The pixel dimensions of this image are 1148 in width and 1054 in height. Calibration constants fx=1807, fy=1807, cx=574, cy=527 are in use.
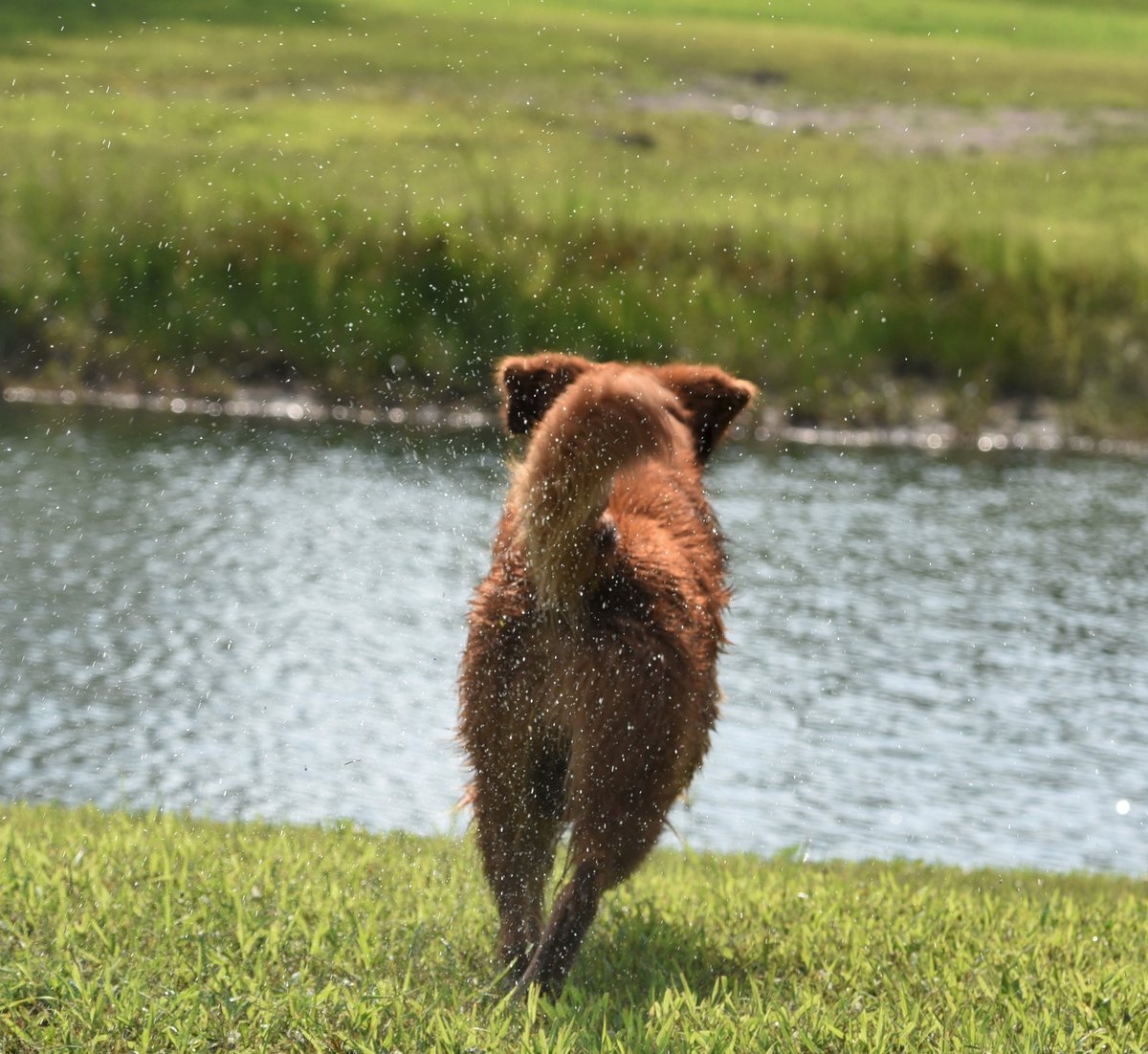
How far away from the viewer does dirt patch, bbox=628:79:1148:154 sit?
109 feet

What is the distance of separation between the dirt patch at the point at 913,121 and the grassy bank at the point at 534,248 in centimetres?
31

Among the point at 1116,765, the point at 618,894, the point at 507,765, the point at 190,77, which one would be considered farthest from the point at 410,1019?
the point at 190,77

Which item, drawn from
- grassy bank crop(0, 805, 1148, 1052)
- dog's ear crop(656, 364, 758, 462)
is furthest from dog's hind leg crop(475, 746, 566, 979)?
dog's ear crop(656, 364, 758, 462)

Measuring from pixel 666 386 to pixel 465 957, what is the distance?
1.84 m

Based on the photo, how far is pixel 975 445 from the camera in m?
21.5

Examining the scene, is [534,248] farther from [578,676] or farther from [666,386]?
[578,676]

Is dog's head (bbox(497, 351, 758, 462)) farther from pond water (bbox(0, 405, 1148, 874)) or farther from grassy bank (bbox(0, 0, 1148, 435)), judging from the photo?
grassy bank (bbox(0, 0, 1148, 435))

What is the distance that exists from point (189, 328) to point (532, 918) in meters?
17.9

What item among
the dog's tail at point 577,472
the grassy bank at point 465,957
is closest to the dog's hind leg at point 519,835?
the grassy bank at point 465,957

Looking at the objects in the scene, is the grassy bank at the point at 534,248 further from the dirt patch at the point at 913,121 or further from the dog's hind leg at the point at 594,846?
the dog's hind leg at the point at 594,846

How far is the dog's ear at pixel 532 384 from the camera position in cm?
535

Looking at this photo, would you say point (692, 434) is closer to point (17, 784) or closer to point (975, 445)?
point (17, 784)

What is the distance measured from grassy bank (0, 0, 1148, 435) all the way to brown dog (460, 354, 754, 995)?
16.2 meters

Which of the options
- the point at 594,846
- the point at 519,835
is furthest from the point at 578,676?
the point at 519,835
